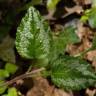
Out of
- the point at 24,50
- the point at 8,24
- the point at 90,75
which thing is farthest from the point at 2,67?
the point at 90,75

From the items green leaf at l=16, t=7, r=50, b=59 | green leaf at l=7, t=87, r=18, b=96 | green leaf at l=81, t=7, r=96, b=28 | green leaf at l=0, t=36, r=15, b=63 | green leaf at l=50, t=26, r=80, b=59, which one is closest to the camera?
green leaf at l=16, t=7, r=50, b=59

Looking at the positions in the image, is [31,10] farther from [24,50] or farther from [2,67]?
[2,67]

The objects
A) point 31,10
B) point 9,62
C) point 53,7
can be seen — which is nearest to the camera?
point 31,10

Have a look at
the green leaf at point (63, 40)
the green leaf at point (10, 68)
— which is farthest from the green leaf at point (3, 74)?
the green leaf at point (63, 40)

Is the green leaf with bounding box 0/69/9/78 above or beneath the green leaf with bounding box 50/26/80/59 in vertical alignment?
beneath

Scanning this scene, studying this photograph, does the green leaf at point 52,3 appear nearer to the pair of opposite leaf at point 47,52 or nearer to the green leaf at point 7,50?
the green leaf at point 7,50

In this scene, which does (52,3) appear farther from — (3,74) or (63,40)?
(3,74)

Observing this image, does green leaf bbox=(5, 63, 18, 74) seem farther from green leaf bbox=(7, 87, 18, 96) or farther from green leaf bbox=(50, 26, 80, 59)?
green leaf bbox=(50, 26, 80, 59)

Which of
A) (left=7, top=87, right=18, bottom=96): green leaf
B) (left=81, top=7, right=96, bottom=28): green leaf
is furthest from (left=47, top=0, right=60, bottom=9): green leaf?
(left=7, top=87, right=18, bottom=96): green leaf
